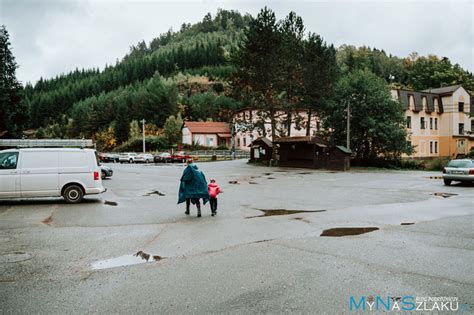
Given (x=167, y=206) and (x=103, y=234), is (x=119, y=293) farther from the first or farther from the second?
(x=167, y=206)

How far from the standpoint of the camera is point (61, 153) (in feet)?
45.7

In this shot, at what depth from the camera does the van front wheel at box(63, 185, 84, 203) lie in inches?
554

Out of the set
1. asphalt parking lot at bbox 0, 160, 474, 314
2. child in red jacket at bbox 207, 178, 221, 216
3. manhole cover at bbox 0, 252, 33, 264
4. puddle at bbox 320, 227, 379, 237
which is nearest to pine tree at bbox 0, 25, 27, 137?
Result: asphalt parking lot at bbox 0, 160, 474, 314

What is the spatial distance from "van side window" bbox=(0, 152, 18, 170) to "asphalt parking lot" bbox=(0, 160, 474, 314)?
1684 millimetres

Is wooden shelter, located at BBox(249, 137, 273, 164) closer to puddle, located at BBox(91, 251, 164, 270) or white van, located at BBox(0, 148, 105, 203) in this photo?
white van, located at BBox(0, 148, 105, 203)

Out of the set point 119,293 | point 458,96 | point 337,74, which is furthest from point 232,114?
point 119,293

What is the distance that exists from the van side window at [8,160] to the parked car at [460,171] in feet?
70.0

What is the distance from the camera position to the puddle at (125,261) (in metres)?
6.41

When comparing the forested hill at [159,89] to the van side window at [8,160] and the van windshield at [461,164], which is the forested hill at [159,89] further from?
the van side window at [8,160]

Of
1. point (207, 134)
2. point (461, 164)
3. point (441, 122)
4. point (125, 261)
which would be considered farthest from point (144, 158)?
point (125, 261)

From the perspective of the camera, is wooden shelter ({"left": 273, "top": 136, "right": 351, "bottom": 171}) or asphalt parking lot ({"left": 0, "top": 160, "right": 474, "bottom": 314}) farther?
wooden shelter ({"left": 273, "top": 136, "right": 351, "bottom": 171})

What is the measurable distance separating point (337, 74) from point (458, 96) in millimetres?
24370

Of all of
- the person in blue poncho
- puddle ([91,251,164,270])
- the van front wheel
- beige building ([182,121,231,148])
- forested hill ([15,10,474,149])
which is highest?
forested hill ([15,10,474,149])

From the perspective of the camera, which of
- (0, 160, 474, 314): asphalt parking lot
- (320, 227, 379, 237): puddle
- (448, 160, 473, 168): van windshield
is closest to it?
(0, 160, 474, 314): asphalt parking lot
